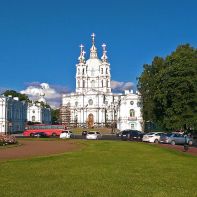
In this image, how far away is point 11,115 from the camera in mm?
118625

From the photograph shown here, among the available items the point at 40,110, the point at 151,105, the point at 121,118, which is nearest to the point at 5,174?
the point at 151,105

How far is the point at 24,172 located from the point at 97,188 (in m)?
5.85

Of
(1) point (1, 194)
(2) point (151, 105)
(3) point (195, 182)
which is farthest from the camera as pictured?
(2) point (151, 105)

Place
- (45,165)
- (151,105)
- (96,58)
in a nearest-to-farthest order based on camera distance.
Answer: (45,165) < (151,105) < (96,58)

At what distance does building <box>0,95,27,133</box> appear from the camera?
A: 4400 inches

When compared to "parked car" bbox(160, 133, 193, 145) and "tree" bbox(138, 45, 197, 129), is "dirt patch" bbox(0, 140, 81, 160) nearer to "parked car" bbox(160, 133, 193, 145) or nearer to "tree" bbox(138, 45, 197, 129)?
"parked car" bbox(160, 133, 193, 145)

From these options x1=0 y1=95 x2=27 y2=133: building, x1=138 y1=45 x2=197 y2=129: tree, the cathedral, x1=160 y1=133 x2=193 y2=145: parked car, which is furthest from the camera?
the cathedral

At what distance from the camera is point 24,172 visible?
19281mm

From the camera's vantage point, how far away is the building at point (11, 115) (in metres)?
112

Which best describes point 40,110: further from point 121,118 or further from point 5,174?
point 5,174

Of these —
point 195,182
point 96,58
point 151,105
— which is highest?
point 96,58

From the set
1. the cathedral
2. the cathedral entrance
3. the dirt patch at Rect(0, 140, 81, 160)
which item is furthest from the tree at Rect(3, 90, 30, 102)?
the dirt patch at Rect(0, 140, 81, 160)

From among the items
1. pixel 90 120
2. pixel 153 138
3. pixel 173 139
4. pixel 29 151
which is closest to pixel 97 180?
pixel 29 151

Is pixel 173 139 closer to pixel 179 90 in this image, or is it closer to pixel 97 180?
pixel 179 90
